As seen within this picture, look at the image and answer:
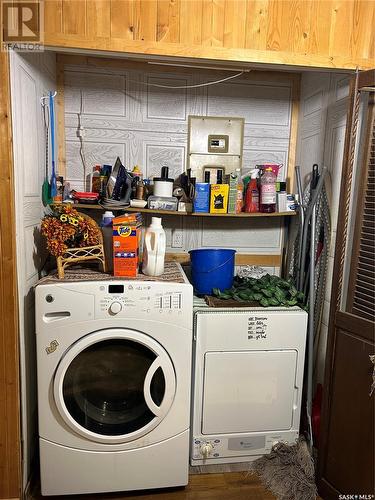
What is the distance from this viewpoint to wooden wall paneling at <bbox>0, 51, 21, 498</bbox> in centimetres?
139

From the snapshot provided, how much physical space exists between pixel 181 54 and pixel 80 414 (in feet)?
5.43

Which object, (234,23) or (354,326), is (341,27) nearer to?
(234,23)

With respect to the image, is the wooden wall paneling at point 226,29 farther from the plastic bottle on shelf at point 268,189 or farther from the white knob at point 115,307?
the white knob at point 115,307

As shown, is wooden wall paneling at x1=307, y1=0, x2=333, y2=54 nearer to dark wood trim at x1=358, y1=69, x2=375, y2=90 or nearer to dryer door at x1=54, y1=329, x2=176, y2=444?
dark wood trim at x1=358, y1=69, x2=375, y2=90

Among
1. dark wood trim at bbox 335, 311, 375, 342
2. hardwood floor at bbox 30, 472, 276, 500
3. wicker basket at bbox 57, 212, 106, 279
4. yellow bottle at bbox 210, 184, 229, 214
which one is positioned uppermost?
yellow bottle at bbox 210, 184, 229, 214

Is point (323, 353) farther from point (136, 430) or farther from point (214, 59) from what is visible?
point (214, 59)

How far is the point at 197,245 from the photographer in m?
2.35

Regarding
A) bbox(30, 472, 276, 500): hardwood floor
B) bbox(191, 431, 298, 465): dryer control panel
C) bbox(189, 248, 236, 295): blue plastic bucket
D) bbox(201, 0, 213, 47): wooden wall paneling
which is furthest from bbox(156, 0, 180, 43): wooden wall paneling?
bbox(30, 472, 276, 500): hardwood floor

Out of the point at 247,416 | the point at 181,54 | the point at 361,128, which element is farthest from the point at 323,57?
the point at 247,416

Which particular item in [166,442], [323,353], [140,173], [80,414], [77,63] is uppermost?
[77,63]

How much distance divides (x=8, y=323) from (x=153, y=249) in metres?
0.71

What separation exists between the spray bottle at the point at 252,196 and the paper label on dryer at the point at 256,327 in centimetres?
71

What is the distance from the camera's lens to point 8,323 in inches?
58.8

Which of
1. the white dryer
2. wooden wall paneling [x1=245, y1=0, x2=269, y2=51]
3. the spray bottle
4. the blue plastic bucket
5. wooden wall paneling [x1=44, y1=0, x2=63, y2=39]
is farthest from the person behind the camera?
the spray bottle
